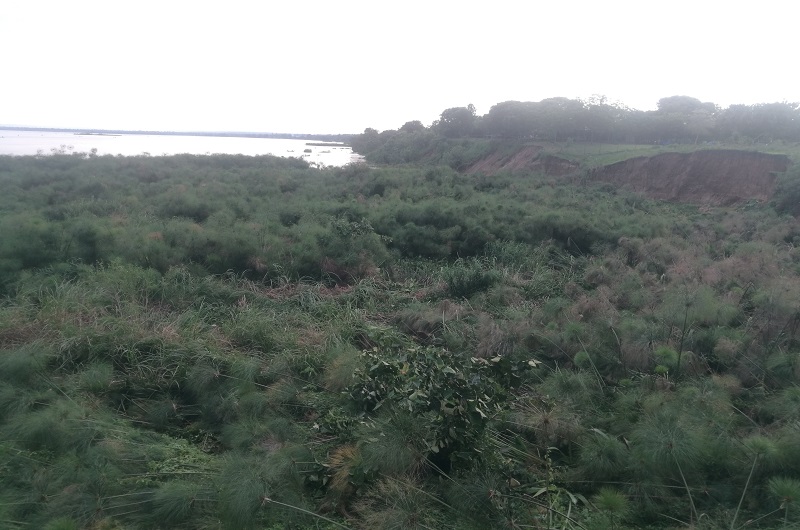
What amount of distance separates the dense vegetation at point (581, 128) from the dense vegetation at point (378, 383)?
81.6ft

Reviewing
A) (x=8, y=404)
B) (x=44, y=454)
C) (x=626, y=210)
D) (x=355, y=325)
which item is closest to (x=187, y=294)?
(x=355, y=325)

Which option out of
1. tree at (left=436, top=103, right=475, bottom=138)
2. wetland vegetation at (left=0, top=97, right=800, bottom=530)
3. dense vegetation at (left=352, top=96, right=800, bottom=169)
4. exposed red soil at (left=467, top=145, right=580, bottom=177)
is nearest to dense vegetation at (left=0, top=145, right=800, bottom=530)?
wetland vegetation at (left=0, top=97, right=800, bottom=530)

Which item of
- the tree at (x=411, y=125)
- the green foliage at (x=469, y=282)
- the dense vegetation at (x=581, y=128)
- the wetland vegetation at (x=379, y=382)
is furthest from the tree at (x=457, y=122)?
the green foliage at (x=469, y=282)

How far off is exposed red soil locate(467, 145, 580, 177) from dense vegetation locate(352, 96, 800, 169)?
1991 millimetres

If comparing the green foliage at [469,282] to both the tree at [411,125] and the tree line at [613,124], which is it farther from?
the tree at [411,125]

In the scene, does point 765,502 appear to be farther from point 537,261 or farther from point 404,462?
point 537,261

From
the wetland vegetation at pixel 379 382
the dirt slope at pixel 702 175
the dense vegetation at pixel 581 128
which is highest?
the dense vegetation at pixel 581 128

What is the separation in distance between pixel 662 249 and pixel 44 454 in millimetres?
13045

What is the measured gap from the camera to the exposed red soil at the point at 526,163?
3450cm

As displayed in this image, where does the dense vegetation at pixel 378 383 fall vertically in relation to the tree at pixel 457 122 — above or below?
below

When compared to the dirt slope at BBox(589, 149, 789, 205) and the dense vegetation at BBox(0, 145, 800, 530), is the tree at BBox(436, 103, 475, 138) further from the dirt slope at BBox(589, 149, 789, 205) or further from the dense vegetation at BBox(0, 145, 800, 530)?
the dense vegetation at BBox(0, 145, 800, 530)

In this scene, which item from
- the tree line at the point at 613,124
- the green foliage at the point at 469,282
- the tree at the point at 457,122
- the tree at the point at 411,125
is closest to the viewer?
the green foliage at the point at 469,282

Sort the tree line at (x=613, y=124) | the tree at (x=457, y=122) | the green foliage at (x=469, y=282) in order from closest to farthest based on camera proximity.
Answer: the green foliage at (x=469, y=282)
the tree line at (x=613, y=124)
the tree at (x=457, y=122)

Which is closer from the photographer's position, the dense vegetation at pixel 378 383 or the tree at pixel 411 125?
the dense vegetation at pixel 378 383
